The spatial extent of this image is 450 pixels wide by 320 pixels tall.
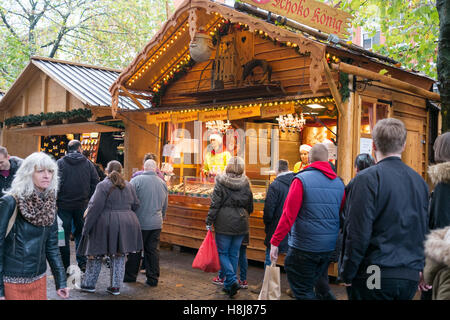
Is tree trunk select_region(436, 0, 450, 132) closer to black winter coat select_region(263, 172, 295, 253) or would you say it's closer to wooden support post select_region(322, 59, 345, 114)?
wooden support post select_region(322, 59, 345, 114)

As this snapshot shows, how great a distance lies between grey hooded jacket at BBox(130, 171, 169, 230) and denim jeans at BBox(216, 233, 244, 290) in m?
1.19

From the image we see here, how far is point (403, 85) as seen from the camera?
7988 mm

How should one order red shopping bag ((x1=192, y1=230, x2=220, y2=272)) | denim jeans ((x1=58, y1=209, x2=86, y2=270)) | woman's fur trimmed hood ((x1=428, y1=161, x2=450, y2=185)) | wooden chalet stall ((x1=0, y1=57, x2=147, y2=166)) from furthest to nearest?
1. wooden chalet stall ((x1=0, y1=57, x2=147, y2=166))
2. denim jeans ((x1=58, y1=209, x2=86, y2=270))
3. red shopping bag ((x1=192, y1=230, x2=220, y2=272))
4. woman's fur trimmed hood ((x1=428, y1=161, x2=450, y2=185))

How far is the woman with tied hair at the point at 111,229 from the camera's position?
6359 millimetres

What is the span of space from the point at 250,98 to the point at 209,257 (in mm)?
4438

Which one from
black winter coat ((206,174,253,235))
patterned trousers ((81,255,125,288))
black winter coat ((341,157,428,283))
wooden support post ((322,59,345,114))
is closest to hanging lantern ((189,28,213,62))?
wooden support post ((322,59,345,114))

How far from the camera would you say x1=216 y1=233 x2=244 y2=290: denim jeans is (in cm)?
660

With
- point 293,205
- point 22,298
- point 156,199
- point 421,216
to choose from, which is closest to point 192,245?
point 156,199

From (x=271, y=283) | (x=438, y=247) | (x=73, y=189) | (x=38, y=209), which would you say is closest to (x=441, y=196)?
(x=438, y=247)

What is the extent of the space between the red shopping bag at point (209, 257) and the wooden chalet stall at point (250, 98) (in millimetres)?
1971

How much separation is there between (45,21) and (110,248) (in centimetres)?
2522

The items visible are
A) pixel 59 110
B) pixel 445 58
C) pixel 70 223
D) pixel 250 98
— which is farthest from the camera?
pixel 59 110

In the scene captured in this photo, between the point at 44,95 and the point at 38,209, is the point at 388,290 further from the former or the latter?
the point at 44,95

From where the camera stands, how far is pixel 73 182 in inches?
299
